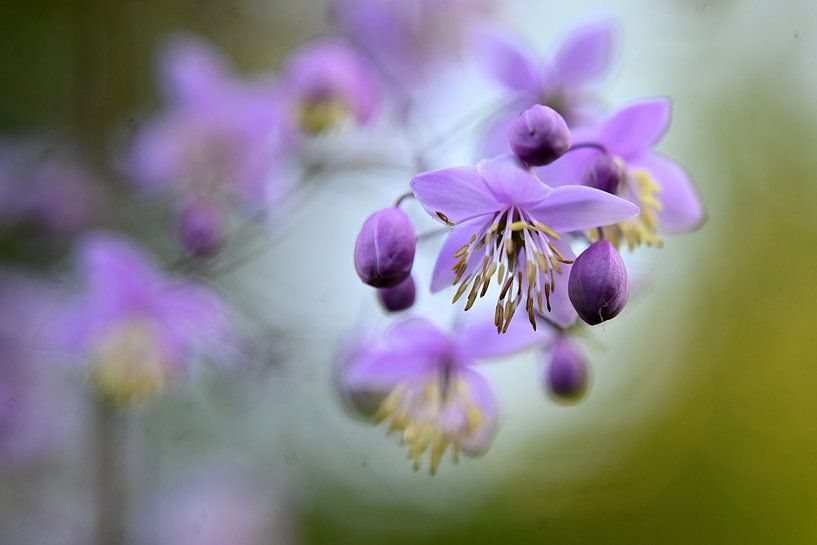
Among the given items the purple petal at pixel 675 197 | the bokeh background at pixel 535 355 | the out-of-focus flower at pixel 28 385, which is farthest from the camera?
the out-of-focus flower at pixel 28 385

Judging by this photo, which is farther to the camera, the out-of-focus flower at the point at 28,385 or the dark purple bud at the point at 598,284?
the out-of-focus flower at the point at 28,385

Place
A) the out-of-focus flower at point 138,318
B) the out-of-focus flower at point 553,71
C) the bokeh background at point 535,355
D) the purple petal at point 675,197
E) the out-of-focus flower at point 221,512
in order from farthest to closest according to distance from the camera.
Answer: the out-of-focus flower at point 221,512 < the bokeh background at point 535,355 < the out-of-focus flower at point 138,318 < the out-of-focus flower at point 553,71 < the purple petal at point 675,197

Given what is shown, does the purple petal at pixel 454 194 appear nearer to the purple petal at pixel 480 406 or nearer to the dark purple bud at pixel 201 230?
the purple petal at pixel 480 406

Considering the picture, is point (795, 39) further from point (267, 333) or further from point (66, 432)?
point (66, 432)

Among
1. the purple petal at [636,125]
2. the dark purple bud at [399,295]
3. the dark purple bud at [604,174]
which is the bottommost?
the dark purple bud at [399,295]

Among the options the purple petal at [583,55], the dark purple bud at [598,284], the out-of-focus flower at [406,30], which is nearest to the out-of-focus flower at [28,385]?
the out-of-focus flower at [406,30]

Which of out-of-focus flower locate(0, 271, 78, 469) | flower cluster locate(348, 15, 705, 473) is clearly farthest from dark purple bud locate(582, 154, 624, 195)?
out-of-focus flower locate(0, 271, 78, 469)

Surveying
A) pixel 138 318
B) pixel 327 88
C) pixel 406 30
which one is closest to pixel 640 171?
pixel 327 88
